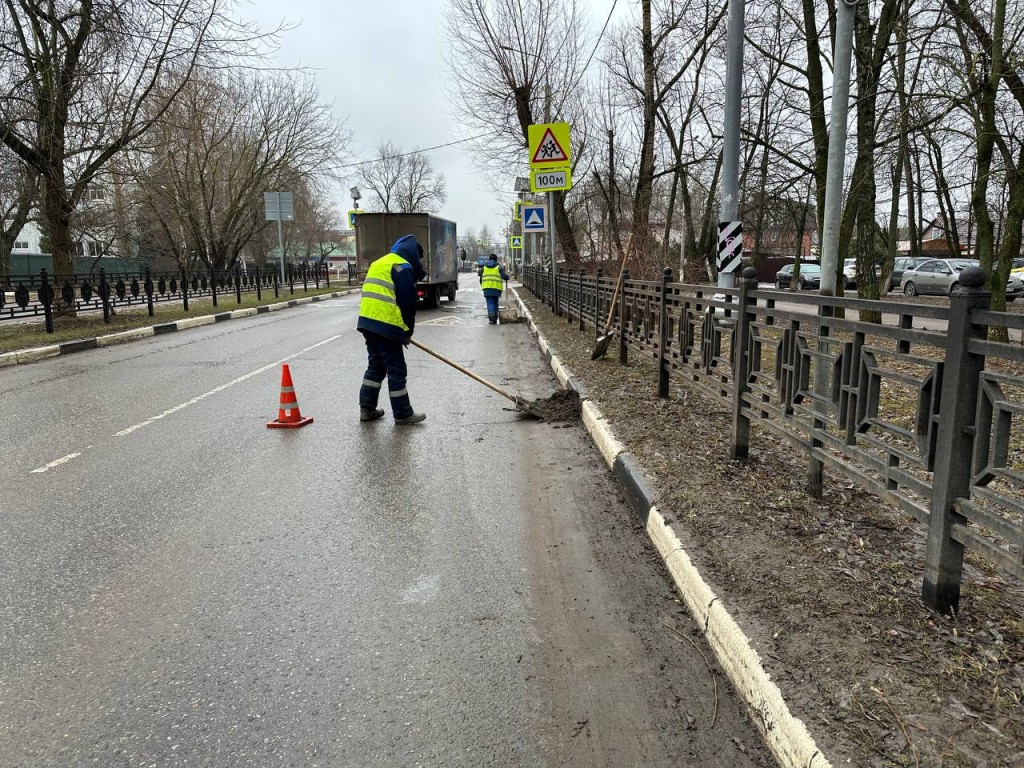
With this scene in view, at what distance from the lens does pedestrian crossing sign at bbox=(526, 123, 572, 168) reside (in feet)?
45.9

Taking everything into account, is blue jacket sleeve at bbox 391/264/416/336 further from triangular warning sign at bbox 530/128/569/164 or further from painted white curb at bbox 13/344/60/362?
painted white curb at bbox 13/344/60/362

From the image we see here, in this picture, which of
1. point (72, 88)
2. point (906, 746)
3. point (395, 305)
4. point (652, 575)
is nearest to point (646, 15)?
point (72, 88)

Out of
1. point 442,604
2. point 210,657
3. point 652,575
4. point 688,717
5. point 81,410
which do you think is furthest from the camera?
point 81,410

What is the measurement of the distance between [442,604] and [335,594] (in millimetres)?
544

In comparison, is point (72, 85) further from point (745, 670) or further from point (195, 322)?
point (745, 670)

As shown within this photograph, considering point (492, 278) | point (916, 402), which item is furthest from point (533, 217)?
point (916, 402)

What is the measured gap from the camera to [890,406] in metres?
6.50

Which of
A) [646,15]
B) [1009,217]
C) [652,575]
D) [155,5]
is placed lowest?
[652,575]

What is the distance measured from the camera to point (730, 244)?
357 inches

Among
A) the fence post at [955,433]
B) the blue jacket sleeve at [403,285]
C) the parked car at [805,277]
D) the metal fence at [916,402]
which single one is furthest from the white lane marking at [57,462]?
the parked car at [805,277]

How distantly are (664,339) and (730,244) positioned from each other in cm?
271

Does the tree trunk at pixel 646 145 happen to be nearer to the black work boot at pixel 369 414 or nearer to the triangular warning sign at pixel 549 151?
the triangular warning sign at pixel 549 151

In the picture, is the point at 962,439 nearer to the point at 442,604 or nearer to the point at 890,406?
the point at 442,604

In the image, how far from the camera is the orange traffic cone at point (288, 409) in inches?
268
